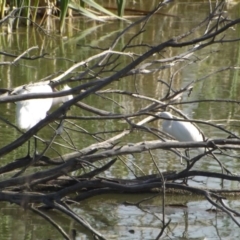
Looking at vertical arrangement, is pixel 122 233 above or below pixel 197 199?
below

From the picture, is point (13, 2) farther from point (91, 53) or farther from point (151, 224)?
point (151, 224)

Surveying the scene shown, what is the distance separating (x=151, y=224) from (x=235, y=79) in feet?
13.0

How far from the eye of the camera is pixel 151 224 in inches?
147

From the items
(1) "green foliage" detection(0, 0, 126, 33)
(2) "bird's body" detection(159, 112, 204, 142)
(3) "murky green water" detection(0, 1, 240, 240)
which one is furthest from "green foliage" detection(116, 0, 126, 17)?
(2) "bird's body" detection(159, 112, 204, 142)

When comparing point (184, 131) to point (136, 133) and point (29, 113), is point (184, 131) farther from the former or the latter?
point (29, 113)

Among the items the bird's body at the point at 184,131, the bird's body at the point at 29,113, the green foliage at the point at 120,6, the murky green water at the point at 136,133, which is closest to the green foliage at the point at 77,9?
the green foliage at the point at 120,6

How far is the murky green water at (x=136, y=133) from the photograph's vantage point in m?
3.67

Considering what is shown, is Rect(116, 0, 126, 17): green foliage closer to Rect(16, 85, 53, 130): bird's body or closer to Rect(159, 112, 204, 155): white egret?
Rect(159, 112, 204, 155): white egret

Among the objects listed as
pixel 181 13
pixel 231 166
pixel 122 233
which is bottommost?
pixel 122 233

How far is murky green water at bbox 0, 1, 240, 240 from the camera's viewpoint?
367 centimetres

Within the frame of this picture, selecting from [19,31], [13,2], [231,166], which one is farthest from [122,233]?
[19,31]

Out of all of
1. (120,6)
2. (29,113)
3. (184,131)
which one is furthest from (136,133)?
(120,6)

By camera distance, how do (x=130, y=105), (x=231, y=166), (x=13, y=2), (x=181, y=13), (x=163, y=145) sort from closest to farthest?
(x=163, y=145), (x=231, y=166), (x=130, y=105), (x=13, y=2), (x=181, y=13)

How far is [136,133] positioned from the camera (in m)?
5.44
